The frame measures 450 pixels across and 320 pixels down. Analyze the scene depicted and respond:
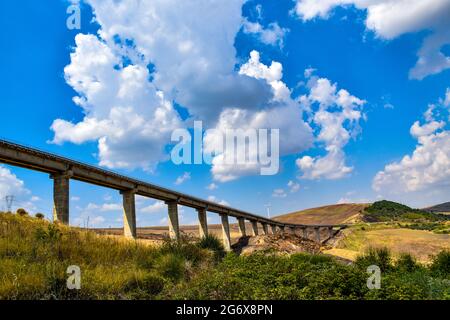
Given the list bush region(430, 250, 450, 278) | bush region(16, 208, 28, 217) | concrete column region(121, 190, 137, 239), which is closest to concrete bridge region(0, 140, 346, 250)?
concrete column region(121, 190, 137, 239)

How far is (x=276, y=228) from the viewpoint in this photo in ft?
408

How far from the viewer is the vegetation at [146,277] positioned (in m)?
9.23

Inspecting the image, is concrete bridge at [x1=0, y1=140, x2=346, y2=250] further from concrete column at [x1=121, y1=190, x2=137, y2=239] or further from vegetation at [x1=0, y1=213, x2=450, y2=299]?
vegetation at [x1=0, y1=213, x2=450, y2=299]

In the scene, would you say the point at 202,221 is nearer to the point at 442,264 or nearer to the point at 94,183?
the point at 94,183

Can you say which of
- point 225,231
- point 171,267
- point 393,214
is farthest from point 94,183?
point 393,214

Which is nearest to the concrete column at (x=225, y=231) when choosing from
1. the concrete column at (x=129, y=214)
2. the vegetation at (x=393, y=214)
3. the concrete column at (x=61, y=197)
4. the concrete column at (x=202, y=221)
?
the concrete column at (x=202, y=221)

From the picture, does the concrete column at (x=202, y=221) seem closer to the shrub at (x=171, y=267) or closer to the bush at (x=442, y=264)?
the bush at (x=442, y=264)

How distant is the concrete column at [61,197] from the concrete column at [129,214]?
10.1m

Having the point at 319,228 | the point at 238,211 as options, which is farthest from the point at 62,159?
the point at 319,228

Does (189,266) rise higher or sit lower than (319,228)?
higher

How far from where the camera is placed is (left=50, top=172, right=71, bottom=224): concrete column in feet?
110

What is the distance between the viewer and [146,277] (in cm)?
1167
